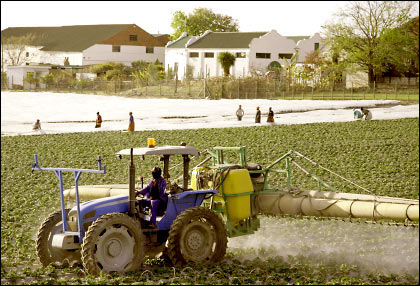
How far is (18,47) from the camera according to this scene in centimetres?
10988

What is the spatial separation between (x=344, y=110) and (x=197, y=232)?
46.0 metres

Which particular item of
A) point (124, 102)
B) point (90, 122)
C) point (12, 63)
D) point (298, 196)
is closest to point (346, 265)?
point (298, 196)

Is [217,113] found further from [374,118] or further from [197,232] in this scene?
[197,232]

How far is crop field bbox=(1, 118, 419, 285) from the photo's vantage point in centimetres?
1395

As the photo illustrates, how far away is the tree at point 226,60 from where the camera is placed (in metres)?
85.8

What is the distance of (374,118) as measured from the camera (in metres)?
50.8

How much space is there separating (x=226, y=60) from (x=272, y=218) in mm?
69934

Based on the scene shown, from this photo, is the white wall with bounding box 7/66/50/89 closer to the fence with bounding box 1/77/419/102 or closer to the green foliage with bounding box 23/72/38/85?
the green foliage with bounding box 23/72/38/85

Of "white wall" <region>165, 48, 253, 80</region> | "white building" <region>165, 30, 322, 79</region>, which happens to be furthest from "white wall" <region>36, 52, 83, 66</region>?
"white wall" <region>165, 48, 253, 80</region>

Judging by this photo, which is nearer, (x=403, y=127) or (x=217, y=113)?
(x=403, y=127)

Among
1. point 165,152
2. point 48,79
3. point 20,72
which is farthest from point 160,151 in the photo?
point 20,72

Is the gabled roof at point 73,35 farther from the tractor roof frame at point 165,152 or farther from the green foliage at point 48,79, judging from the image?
the tractor roof frame at point 165,152

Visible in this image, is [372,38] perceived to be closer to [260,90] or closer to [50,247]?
[260,90]

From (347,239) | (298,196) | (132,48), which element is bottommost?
(347,239)
